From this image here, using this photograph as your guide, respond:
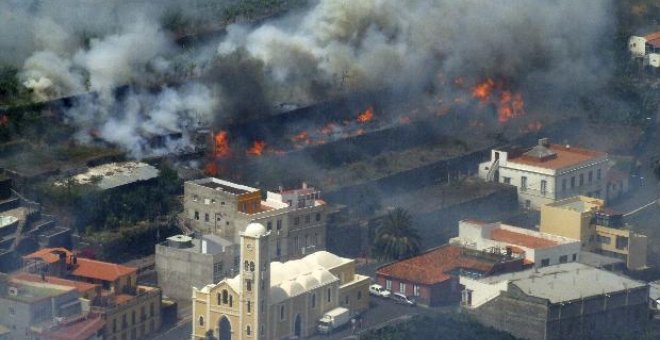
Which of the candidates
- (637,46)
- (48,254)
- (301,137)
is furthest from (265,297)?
(637,46)

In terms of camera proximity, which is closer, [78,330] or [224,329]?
[78,330]

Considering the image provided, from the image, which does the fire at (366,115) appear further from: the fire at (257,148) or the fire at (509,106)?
the fire at (257,148)

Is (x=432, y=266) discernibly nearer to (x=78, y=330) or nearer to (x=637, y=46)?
(x=78, y=330)

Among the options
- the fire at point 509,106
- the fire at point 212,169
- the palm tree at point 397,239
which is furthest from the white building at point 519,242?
the fire at point 509,106

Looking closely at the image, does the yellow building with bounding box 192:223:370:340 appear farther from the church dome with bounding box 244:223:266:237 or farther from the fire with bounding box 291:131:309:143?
the fire with bounding box 291:131:309:143

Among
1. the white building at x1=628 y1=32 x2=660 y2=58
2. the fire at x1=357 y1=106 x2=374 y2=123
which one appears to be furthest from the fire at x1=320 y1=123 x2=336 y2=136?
the white building at x1=628 y1=32 x2=660 y2=58
